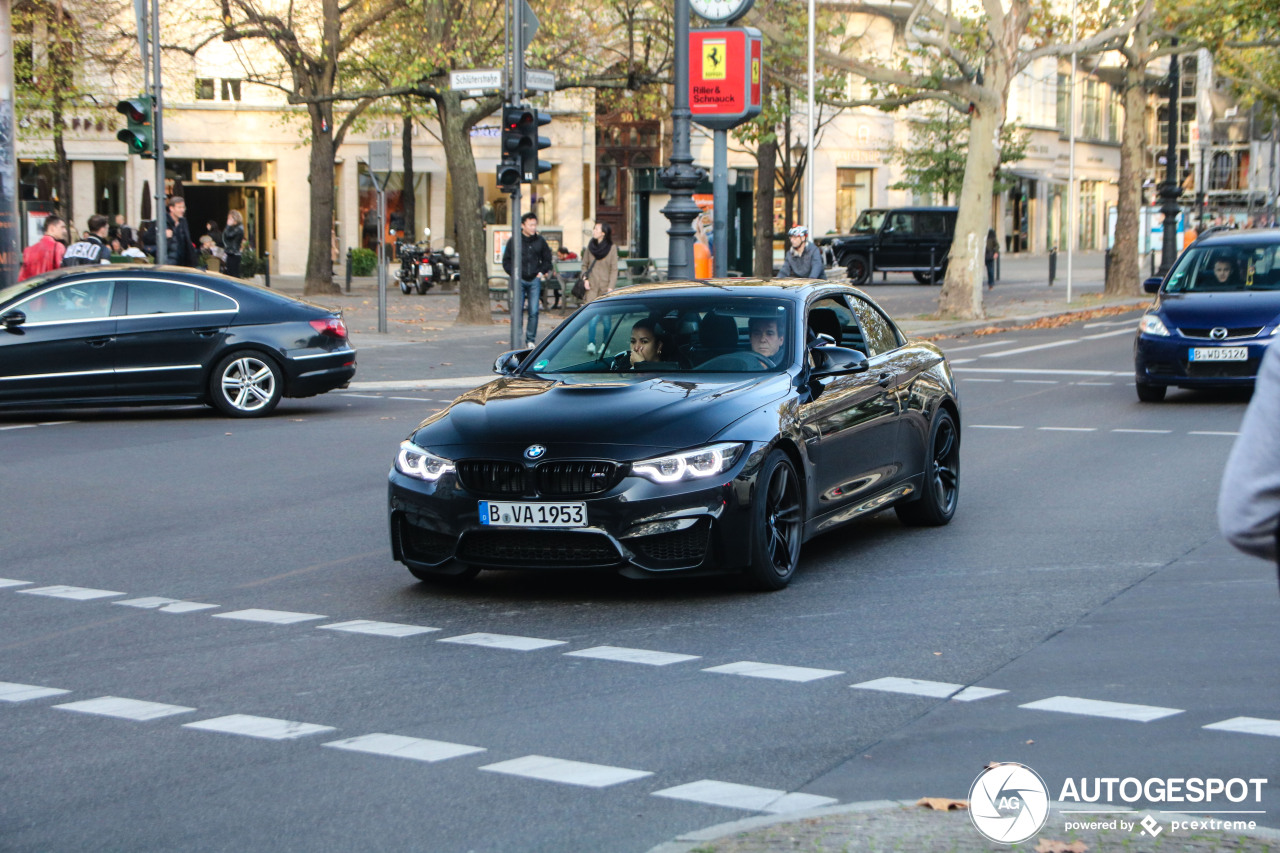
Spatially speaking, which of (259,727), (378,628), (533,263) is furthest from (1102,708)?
(533,263)

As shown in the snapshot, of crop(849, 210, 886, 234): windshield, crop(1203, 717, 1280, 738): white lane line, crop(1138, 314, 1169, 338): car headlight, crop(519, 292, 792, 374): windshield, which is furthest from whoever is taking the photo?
crop(849, 210, 886, 234): windshield

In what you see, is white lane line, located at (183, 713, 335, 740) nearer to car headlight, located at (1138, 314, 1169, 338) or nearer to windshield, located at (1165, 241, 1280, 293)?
car headlight, located at (1138, 314, 1169, 338)

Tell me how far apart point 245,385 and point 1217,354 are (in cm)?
928

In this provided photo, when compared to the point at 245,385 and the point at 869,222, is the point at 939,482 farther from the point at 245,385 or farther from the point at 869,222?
the point at 869,222

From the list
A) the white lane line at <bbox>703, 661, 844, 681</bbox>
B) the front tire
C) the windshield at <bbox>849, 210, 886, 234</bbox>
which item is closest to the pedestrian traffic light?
the front tire

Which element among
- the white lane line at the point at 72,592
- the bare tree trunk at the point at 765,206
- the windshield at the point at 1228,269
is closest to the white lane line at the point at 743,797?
the white lane line at the point at 72,592

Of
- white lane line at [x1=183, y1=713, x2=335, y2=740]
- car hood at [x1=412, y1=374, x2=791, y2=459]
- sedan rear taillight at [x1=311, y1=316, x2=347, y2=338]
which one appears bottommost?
white lane line at [x1=183, y1=713, x2=335, y2=740]

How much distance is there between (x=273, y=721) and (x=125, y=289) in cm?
1123

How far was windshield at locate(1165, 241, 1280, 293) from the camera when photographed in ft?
56.4

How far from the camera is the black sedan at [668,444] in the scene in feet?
24.1

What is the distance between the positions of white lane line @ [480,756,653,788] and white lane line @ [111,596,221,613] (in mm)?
3009

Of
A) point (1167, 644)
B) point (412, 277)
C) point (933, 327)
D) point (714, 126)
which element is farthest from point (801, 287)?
point (412, 277)

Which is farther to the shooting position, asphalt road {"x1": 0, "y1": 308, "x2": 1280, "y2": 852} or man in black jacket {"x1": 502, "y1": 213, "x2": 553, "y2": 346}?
man in black jacket {"x1": 502, "y1": 213, "x2": 553, "y2": 346}

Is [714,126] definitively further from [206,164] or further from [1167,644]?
[206,164]
